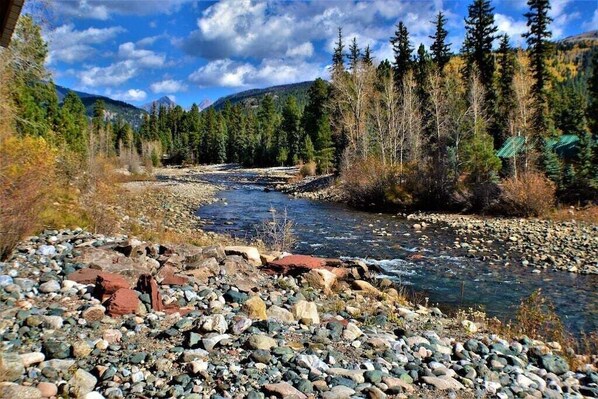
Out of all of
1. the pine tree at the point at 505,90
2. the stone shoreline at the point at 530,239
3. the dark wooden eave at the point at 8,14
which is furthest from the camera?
the pine tree at the point at 505,90

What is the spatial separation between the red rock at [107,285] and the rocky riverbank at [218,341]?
0.06 feet

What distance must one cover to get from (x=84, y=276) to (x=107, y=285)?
87 centimetres

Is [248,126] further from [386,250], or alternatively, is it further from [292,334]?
[292,334]

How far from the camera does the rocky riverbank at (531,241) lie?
48.9 feet

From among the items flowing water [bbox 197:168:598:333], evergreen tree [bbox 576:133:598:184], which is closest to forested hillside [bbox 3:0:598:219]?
evergreen tree [bbox 576:133:598:184]

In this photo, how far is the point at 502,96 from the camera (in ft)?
131

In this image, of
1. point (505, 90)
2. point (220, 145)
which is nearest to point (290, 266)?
point (505, 90)

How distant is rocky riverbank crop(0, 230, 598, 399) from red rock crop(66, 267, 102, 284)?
27mm

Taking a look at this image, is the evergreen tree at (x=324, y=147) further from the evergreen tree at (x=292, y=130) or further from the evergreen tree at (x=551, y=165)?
the evergreen tree at (x=551, y=165)

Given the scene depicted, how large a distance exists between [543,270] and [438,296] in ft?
16.0

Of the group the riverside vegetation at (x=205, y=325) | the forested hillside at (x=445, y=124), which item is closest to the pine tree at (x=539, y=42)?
the forested hillside at (x=445, y=124)

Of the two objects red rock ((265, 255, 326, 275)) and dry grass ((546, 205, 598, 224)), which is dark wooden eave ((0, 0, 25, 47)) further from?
dry grass ((546, 205, 598, 224))

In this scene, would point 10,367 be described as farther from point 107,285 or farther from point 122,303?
point 107,285

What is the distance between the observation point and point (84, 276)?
7.02 metres
